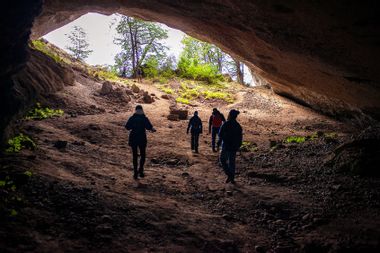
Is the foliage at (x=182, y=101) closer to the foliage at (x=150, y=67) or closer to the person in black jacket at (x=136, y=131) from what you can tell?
the foliage at (x=150, y=67)

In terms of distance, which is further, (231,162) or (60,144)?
(60,144)

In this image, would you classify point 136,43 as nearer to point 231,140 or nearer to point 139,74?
point 139,74

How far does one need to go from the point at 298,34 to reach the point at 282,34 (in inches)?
20.4

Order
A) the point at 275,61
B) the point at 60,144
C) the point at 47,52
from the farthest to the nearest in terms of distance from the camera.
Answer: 1. the point at 47,52
2. the point at 275,61
3. the point at 60,144

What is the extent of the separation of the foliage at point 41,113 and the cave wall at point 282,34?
418 centimetres

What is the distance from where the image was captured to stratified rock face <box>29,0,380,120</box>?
5.81 m

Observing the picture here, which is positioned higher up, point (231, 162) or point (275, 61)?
point (275, 61)

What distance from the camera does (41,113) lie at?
1160 cm

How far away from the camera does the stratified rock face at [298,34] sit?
19.1 feet

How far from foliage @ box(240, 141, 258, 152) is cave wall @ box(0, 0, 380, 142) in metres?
3.60

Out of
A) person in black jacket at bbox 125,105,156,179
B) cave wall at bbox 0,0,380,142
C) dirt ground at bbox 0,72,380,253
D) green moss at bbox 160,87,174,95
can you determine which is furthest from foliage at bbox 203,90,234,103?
person in black jacket at bbox 125,105,156,179

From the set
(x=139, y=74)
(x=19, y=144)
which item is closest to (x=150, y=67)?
(x=139, y=74)

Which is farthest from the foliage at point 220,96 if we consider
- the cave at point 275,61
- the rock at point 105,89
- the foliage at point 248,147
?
the foliage at point 248,147

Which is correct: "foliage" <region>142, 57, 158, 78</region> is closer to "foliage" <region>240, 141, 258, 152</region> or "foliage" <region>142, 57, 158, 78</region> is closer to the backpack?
"foliage" <region>240, 141, 258, 152</region>
